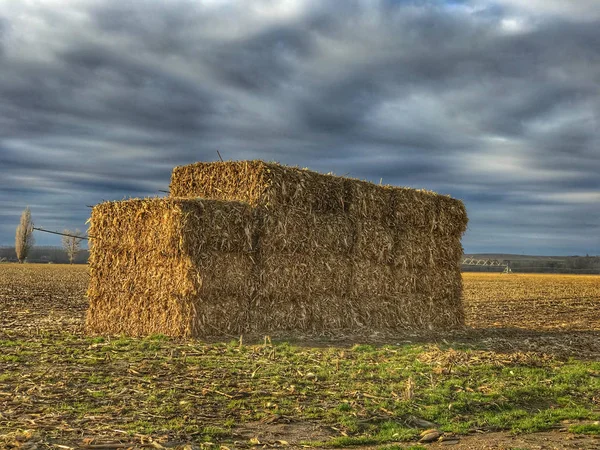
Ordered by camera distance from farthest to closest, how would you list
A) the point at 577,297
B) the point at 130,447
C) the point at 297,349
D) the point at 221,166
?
the point at 577,297
the point at 221,166
the point at 297,349
the point at 130,447

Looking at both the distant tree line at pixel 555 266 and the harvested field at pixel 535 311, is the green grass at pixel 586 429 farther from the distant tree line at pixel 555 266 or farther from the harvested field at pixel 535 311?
the distant tree line at pixel 555 266

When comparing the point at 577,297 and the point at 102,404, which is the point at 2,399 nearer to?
the point at 102,404

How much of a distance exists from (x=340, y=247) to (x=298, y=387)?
318 inches

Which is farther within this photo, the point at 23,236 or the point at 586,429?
the point at 23,236

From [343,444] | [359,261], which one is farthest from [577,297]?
[343,444]

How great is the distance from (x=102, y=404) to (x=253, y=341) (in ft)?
19.4

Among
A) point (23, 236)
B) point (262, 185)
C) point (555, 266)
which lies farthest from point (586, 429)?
point (555, 266)

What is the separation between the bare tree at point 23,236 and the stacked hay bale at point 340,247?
314 feet

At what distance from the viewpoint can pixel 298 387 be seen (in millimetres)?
9203

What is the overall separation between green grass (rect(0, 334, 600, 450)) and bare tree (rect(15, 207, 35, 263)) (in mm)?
99139

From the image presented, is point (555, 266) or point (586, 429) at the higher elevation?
point (555, 266)

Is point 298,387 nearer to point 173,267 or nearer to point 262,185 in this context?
point 173,267

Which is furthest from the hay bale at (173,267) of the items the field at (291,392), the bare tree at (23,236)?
the bare tree at (23,236)

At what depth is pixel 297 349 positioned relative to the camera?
12641 mm
